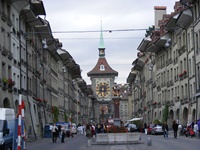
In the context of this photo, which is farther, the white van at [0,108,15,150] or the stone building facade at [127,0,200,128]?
the stone building facade at [127,0,200,128]

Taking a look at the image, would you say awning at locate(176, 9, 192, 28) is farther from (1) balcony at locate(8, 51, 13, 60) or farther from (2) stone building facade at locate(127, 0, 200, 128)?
(1) balcony at locate(8, 51, 13, 60)

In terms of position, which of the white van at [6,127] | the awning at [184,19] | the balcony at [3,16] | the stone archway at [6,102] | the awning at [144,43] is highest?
the awning at [144,43]

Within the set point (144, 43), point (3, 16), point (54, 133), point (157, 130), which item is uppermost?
point (144, 43)

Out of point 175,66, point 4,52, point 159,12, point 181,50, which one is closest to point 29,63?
point 4,52

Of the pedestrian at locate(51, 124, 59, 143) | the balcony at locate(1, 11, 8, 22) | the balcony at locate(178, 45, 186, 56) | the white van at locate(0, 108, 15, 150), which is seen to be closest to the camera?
the white van at locate(0, 108, 15, 150)

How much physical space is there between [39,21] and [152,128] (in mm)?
20731

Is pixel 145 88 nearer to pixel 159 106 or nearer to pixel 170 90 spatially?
pixel 159 106

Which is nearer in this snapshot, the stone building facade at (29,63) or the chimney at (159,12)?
the stone building facade at (29,63)

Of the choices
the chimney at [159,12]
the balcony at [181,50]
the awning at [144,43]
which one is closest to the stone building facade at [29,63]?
the awning at [144,43]

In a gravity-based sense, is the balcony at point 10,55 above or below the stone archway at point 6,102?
above

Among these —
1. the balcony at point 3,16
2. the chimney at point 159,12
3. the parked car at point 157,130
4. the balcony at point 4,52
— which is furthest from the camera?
the chimney at point 159,12

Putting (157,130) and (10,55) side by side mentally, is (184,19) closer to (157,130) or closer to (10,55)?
(157,130)

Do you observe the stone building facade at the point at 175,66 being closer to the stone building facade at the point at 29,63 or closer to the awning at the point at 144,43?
the awning at the point at 144,43

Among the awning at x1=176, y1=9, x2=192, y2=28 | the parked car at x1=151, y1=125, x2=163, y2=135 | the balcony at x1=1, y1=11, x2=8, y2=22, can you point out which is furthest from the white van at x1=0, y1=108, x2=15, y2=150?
the parked car at x1=151, y1=125, x2=163, y2=135
